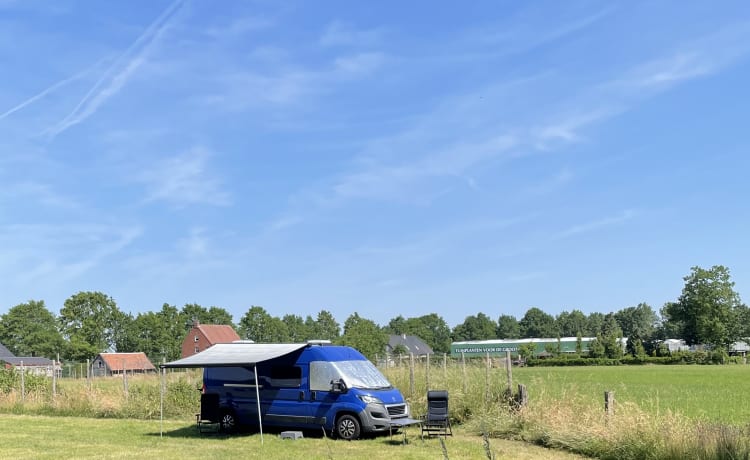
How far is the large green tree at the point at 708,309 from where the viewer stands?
9525 centimetres

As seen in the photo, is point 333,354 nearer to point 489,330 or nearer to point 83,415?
point 83,415

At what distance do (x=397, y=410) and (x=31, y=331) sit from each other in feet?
287

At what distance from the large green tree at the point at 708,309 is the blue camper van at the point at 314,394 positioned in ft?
300

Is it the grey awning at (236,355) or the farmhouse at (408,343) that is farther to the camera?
the farmhouse at (408,343)

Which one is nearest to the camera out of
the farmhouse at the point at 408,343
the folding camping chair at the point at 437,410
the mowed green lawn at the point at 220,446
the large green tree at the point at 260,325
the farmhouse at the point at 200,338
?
the mowed green lawn at the point at 220,446

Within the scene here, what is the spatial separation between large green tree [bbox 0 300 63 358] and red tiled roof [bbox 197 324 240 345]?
17.1m

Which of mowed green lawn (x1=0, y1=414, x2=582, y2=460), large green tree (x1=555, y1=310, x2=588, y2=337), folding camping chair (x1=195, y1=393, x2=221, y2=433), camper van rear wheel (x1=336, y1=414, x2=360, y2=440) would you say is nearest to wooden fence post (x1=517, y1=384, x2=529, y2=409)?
mowed green lawn (x1=0, y1=414, x2=582, y2=460)

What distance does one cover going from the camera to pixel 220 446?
14.2 m

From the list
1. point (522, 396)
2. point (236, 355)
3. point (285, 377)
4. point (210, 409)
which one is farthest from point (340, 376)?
point (522, 396)

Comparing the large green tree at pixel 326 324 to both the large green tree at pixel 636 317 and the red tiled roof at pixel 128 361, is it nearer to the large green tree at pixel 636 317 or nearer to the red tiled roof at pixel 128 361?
the red tiled roof at pixel 128 361

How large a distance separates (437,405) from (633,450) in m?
4.21

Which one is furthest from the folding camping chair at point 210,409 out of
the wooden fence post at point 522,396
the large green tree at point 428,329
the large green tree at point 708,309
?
the large green tree at point 428,329

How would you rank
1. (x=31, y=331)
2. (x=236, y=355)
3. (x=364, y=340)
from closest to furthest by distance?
1. (x=236, y=355)
2. (x=364, y=340)
3. (x=31, y=331)

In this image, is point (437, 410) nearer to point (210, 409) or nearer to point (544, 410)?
point (544, 410)
